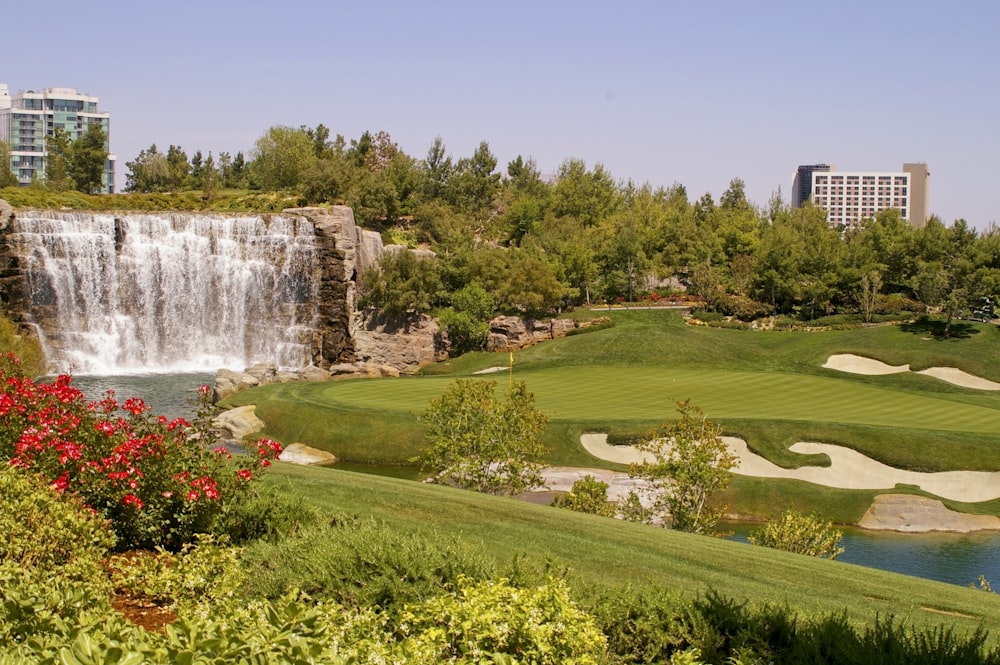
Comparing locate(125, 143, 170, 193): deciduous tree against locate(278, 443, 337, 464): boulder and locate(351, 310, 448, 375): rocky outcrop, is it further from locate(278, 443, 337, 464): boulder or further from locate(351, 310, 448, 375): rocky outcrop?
locate(278, 443, 337, 464): boulder

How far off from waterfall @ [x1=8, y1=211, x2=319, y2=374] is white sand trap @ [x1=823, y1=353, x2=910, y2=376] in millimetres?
32365

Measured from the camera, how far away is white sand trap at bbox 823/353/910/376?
53.8 m

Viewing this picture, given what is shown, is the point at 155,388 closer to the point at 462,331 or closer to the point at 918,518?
the point at 462,331

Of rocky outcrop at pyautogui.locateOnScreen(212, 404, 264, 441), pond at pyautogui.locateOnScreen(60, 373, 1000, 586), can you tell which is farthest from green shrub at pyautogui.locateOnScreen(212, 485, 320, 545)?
rocky outcrop at pyautogui.locateOnScreen(212, 404, 264, 441)

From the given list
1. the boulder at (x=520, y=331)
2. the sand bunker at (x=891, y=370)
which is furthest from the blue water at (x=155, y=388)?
the sand bunker at (x=891, y=370)

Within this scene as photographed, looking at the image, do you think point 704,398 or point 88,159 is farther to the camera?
point 88,159

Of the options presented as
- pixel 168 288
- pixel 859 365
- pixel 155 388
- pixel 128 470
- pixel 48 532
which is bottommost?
pixel 155 388

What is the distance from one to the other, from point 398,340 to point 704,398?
85.4 feet

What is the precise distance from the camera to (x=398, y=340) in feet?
212

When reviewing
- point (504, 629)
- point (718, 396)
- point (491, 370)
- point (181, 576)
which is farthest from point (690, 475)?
point (491, 370)

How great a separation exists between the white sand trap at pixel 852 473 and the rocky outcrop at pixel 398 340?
95.5ft

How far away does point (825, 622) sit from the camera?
952 cm

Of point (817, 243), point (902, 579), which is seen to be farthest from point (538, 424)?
point (817, 243)

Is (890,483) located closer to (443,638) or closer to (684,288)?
(443,638)
